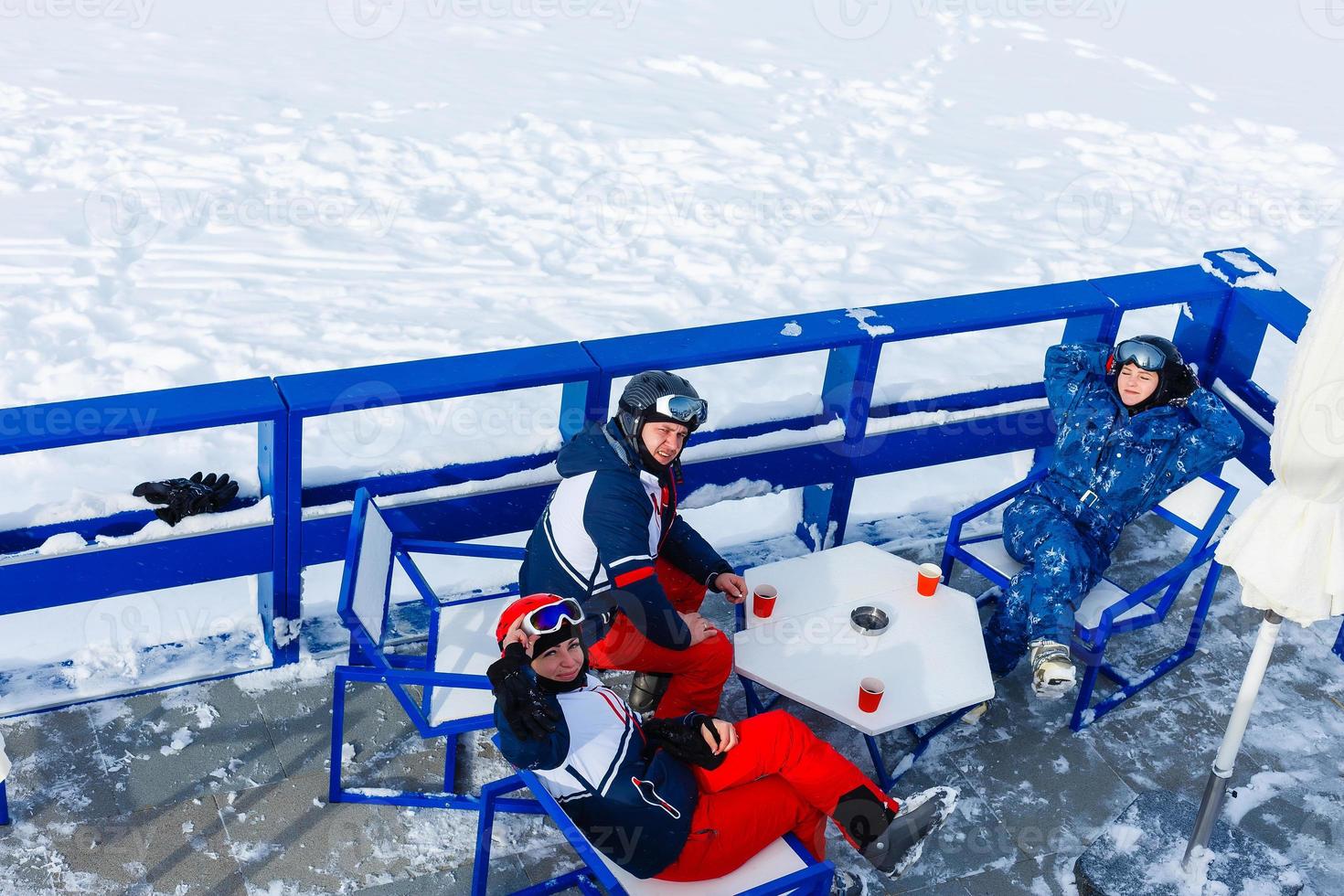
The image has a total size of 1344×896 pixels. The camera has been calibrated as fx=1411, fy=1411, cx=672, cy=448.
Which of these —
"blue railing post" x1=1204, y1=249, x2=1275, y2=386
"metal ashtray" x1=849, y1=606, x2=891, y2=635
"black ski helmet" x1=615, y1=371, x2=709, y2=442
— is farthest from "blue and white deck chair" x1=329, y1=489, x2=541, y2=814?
"blue railing post" x1=1204, y1=249, x2=1275, y2=386

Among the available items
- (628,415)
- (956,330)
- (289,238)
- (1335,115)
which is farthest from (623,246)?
(1335,115)

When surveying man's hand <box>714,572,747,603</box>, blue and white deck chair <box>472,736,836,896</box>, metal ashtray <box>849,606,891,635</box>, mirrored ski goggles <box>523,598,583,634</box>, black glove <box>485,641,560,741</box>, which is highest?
mirrored ski goggles <box>523,598,583,634</box>

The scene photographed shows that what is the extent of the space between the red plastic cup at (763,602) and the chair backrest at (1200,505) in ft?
5.65

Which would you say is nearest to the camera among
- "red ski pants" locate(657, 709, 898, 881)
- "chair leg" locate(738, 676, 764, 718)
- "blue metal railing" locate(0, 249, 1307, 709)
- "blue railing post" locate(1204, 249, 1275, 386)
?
"red ski pants" locate(657, 709, 898, 881)

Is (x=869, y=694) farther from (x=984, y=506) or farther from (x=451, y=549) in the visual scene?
(x=451, y=549)

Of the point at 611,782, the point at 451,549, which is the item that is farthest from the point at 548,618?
the point at 451,549

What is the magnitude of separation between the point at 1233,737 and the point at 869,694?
3.71 feet

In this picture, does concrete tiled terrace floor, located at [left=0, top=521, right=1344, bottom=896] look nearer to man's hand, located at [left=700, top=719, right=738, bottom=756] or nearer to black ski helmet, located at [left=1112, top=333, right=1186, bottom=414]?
man's hand, located at [left=700, top=719, right=738, bottom=756]

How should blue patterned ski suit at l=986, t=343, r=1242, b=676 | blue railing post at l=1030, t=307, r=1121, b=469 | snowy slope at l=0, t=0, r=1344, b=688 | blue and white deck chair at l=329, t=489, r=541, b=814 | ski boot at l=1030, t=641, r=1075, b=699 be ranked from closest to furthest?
blue and white deck chair at l=329, t=489, r=541, b=814
ski boot at l=1030, t=641, r=1075, b=699
blue patterned ski suit at l=986, t=343, r=1242, b=676
blue railing post at l=1030, t=307, r=1121, b=469
snowy slope at l=0, t=0, r=1344, b=688

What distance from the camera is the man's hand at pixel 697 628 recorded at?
477 cm

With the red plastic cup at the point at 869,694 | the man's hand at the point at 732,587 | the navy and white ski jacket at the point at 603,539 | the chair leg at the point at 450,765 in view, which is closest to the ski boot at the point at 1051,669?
the red plastic cup at the point at 869,694

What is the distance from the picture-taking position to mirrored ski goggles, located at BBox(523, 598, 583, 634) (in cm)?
402

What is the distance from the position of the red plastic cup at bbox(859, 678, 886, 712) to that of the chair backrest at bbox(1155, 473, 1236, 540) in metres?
1.66

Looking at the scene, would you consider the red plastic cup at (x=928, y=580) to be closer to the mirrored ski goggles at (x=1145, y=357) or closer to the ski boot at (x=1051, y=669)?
the ski boot at (x=1051, y=669)
